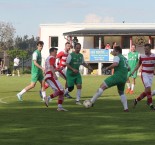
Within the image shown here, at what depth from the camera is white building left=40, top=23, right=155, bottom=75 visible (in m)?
62.0

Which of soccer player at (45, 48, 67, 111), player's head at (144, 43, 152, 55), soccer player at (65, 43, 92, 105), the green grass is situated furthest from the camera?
soccer player at (65, 43, 92, 105)

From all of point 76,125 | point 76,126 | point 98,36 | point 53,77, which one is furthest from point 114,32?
point 76,126

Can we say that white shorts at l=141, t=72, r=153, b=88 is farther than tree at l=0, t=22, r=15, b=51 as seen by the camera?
No

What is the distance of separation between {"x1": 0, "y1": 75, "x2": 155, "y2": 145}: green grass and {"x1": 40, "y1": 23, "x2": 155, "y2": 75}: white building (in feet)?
143

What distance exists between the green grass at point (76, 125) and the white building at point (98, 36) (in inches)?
1716

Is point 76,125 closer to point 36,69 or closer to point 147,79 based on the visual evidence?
point 147,79

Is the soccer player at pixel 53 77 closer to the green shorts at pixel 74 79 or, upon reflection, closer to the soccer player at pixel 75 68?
the soccer player at pixel 75 68

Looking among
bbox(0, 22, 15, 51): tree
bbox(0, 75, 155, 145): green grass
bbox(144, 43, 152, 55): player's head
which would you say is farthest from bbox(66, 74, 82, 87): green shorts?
bbox(0, 22, 15, 51): tree

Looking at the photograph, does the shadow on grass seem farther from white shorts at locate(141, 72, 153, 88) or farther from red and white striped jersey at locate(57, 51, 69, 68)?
red and white striped jersey at locate(57, 51, 69, 68)

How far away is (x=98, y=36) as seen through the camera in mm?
65938

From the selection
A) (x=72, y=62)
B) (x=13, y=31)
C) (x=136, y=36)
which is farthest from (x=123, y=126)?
(x=13, y=31)

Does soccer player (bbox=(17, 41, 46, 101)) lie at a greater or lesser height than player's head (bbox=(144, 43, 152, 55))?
lesser

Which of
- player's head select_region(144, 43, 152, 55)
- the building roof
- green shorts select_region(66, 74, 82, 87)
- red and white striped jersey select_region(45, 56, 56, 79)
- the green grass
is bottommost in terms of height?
the green grass

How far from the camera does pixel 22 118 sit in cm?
1331
